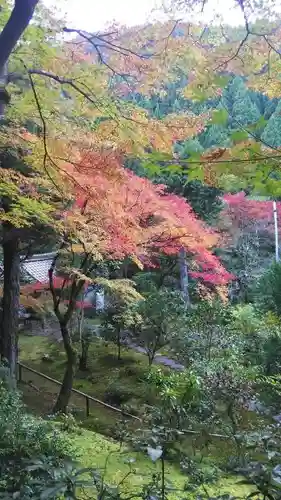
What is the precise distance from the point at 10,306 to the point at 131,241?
2306 millimetres

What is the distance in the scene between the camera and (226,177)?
191cm

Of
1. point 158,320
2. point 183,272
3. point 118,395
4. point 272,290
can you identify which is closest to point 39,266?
point 183,272

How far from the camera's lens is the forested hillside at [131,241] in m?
1.77

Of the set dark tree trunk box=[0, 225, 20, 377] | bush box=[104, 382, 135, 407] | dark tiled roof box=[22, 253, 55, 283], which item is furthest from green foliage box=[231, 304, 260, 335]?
dark tiled roof box=[22, 253, 55, 283]

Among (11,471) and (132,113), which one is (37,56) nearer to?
(132,113)

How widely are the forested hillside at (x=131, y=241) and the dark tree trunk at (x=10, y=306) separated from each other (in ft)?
0.08

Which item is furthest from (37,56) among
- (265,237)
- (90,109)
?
(265,237)

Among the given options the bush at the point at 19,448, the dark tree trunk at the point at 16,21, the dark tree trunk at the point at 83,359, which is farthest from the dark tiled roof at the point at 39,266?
the dark tree trunk at the point at 16,21

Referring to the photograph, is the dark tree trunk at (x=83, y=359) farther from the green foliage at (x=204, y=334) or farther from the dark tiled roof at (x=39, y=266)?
the dark tiled roof at (x=39, y=266)

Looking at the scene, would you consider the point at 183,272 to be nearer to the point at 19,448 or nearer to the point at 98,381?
the point at 98,381

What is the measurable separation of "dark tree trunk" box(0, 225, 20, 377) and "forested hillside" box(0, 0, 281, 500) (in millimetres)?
24

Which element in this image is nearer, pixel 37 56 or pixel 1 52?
pixel 1 52

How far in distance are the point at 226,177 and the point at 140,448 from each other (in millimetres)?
1163

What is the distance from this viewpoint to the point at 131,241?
296 inches
